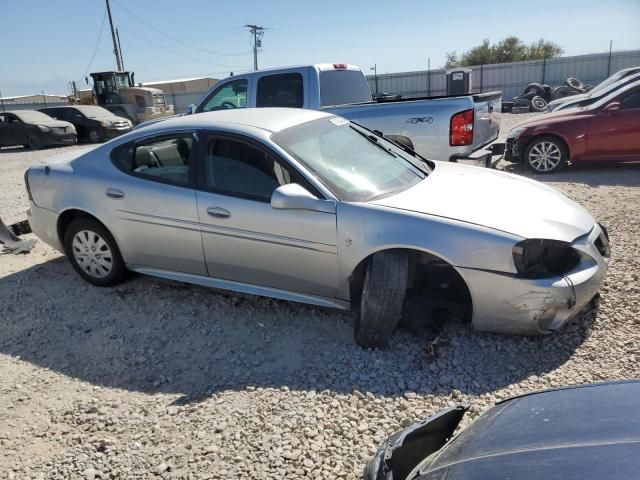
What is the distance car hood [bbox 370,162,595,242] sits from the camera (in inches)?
126

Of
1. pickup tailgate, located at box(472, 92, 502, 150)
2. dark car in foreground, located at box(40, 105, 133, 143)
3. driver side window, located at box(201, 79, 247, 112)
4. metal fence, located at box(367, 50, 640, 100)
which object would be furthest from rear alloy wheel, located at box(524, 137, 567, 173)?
metal fence, located at box(367, 50, 640, 100)

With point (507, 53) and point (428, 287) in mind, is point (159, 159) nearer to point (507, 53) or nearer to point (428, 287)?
point (428, 287)

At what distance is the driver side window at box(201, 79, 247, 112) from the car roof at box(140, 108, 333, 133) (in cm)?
349

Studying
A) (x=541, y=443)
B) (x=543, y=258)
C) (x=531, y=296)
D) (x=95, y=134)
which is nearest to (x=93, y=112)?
(x=95, y=134)

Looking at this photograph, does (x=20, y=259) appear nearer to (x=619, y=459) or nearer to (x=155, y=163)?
(x=155, y=163)

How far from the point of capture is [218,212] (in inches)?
148

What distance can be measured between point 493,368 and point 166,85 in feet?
190

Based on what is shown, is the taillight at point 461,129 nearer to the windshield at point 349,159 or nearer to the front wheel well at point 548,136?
the windshield at point 349,159

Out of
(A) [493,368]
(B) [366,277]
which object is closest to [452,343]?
(A) [493,368]

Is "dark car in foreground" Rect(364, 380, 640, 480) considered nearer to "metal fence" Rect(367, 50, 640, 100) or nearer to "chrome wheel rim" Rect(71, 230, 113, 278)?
"chrome wheel rim" Rect(71, 230, 113, 278)

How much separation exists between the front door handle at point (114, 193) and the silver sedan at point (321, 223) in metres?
0.03

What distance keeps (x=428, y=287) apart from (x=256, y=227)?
54.3 inches

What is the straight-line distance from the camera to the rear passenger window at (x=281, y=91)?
24.3 ft

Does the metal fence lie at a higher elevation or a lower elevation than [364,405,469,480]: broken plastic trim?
higher
